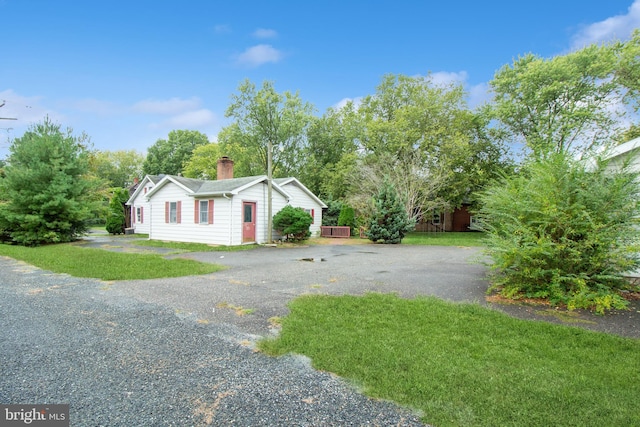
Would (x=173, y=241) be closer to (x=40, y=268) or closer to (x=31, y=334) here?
(x=40, y=268)

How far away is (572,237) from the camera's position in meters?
5.52

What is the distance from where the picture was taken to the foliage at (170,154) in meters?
45.5

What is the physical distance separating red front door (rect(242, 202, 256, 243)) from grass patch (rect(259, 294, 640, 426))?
11287mm

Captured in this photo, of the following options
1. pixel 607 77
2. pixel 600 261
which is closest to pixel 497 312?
pixel 600 261

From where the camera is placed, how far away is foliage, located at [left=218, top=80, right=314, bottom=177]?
32438 millimetres

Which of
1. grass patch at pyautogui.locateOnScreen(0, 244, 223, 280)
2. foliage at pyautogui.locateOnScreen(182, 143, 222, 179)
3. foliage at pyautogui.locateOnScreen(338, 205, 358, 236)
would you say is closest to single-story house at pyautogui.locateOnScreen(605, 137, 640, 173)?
grass patch at pyautogui.locateOnScreen(0, 244, 223, 280)

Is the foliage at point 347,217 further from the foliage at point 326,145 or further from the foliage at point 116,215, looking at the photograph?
the foliage at point 116,215

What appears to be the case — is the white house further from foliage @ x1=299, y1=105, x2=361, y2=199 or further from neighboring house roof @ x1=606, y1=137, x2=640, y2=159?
neighboring house roof @ x1=606, y1=137, x2=640, y2=159

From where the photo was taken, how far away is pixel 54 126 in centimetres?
1605

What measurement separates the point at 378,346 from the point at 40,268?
9835mm

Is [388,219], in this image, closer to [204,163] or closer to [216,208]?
[216,208]

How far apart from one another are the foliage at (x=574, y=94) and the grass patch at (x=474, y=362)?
19548 millimetres

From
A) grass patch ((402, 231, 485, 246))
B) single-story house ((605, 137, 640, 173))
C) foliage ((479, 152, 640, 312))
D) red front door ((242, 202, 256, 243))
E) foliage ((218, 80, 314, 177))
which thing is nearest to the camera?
foliage ((479, 152, 640, 312))

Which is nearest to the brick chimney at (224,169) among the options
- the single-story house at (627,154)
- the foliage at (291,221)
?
the foliage at (291,221)
